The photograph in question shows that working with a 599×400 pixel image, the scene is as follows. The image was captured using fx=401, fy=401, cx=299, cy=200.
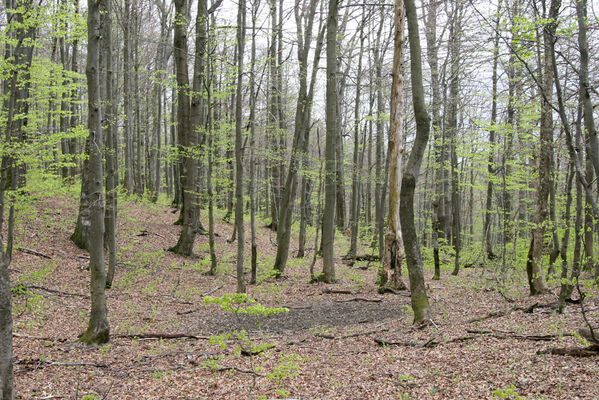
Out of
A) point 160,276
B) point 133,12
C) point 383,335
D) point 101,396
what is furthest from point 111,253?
point 133,12

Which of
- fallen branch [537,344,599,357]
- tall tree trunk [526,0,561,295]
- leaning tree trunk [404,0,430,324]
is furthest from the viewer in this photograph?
tall tree trunk [526,0,561,295]

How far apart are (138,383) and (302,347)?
2474 millimetres

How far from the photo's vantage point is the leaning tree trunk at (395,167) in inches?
345

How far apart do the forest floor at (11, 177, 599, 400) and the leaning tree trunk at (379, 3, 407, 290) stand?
653 millimetres

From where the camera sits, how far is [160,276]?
11289mm

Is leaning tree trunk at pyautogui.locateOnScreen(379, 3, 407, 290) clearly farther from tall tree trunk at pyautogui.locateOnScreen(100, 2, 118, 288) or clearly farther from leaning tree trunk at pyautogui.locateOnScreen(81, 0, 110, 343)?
tall tree trunk at pyautogui.locateOnScreen(100, 2, 118, 288)

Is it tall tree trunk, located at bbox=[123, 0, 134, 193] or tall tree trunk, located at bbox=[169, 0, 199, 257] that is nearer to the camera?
tall tree trunk, located at bbox=[169, 0, 199, 257]

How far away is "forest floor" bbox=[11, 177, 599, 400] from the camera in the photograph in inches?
175

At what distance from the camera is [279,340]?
688 centimetres

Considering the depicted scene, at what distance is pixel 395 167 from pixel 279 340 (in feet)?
16.6

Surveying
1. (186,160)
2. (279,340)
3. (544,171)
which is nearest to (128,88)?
(186,160)

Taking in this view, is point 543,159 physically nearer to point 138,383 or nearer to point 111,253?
point 138,383

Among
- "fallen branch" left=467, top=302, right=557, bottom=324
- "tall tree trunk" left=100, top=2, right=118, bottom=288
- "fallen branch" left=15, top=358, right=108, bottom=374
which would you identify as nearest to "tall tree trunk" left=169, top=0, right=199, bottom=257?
"tall tree trunk" left=100, top=2, right=118, bottom=288

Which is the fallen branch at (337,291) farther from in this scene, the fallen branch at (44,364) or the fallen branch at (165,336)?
the fallen branch at (44,364)
